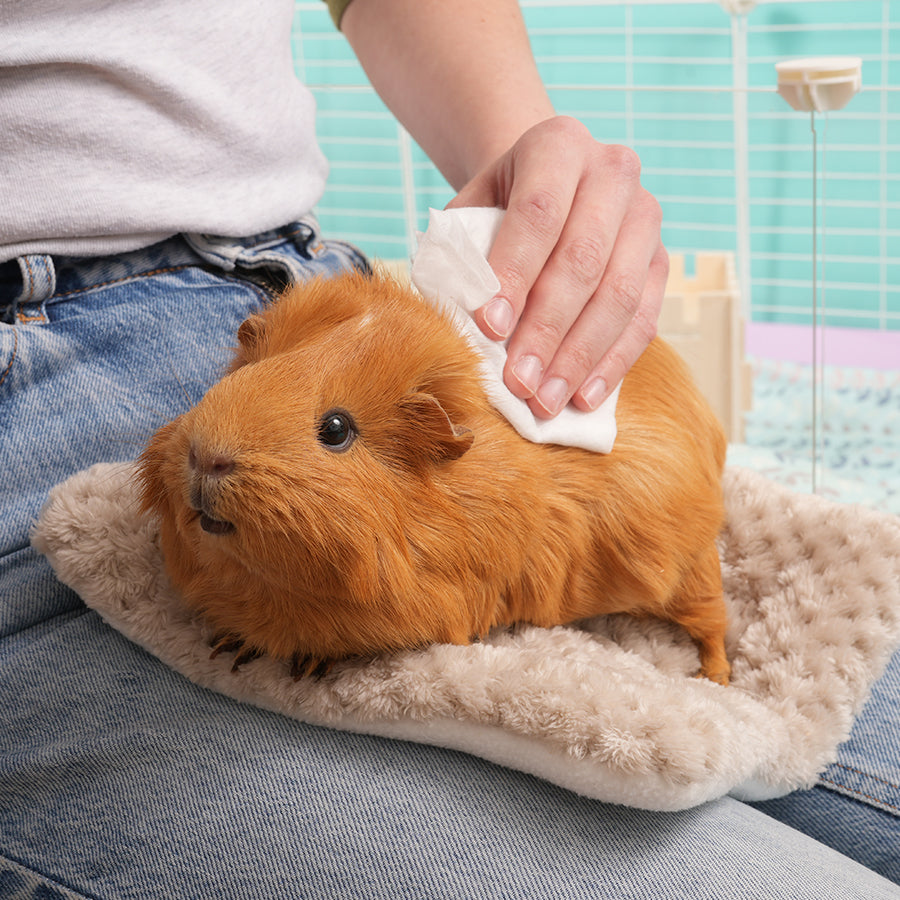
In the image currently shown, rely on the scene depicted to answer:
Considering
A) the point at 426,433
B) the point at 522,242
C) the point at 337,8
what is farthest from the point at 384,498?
the point at 337,8

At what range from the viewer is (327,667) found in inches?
27.2

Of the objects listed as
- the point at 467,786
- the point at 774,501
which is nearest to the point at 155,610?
the point at 467,786

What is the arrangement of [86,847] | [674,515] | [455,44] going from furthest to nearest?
[455,44], [674,515], [86,847]

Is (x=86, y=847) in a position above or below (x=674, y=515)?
below

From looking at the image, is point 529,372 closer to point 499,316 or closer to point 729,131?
point 499,316

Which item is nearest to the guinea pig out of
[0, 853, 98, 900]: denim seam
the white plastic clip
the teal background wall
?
[0, 853, 98, 900]: denim seam

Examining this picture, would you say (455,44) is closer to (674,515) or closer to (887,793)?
(674,515)

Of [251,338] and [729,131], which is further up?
[729,131]

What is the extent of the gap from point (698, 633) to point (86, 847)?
0.52 metres

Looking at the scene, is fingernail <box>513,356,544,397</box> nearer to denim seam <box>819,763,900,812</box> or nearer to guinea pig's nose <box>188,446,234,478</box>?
guinea pig's nose <box>188,446,234,478</box>

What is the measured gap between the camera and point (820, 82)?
1.37 metres

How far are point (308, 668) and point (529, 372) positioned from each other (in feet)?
0.91

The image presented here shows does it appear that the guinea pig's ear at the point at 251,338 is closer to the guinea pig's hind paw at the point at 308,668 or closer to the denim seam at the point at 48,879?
the guinea pig's hind paw at the point at 308,668

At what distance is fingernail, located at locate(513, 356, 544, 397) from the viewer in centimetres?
73
